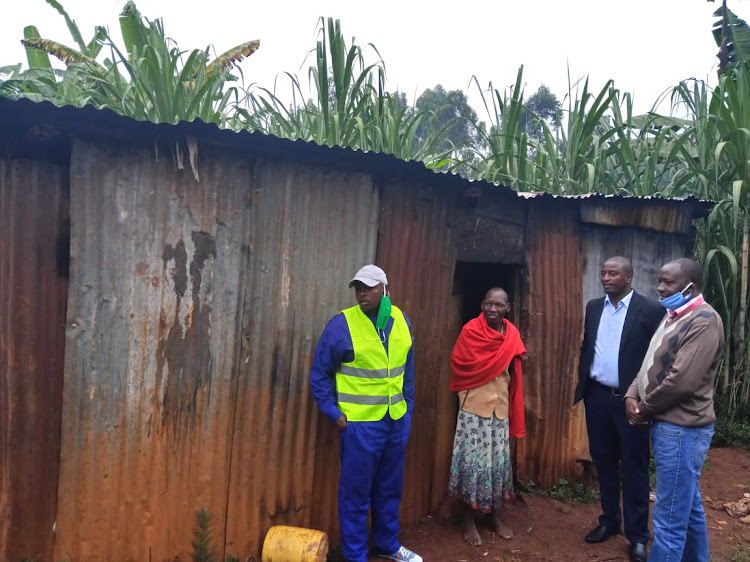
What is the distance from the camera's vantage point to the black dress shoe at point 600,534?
3.95 m

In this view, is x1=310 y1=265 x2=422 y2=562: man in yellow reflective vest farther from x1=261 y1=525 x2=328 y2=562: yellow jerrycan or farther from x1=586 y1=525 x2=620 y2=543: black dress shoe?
x1=586 y1=525 x2=620 y2=543: black dress shoe

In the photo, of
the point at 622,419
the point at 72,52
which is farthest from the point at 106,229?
the point at 72,52

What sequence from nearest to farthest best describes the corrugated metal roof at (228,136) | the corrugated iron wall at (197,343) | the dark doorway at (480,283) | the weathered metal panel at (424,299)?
the corrugated metal roof at (228,136)
the corrugated iron wall at (197,343)
the weathered metal panel at (424,299)
the dark doorway at (480,283)

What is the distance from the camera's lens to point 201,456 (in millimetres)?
3086

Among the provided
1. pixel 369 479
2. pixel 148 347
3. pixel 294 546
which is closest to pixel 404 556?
pixel 369 479

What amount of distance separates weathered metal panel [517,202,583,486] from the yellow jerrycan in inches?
90.7

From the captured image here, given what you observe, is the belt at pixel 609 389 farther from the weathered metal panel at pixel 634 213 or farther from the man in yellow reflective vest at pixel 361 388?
the weathered metal panel at pixel 634 213

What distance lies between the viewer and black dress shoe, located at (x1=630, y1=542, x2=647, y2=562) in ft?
11.9

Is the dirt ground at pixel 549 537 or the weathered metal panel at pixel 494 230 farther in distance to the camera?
the weathered metal panel at pixel 494 230

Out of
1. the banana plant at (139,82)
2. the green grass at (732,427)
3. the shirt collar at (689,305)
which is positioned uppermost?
the banana plant at (139,82)

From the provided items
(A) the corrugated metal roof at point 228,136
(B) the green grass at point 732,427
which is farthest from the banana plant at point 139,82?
(B) the green grass at point 732,427

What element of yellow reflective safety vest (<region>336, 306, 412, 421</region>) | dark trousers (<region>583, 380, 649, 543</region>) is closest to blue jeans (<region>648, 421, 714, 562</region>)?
dark trousers (<region>583, 380, 649, 543</region>)

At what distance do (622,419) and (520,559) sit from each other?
1221 mm

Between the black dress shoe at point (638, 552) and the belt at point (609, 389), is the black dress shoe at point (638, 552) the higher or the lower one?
the lower one
